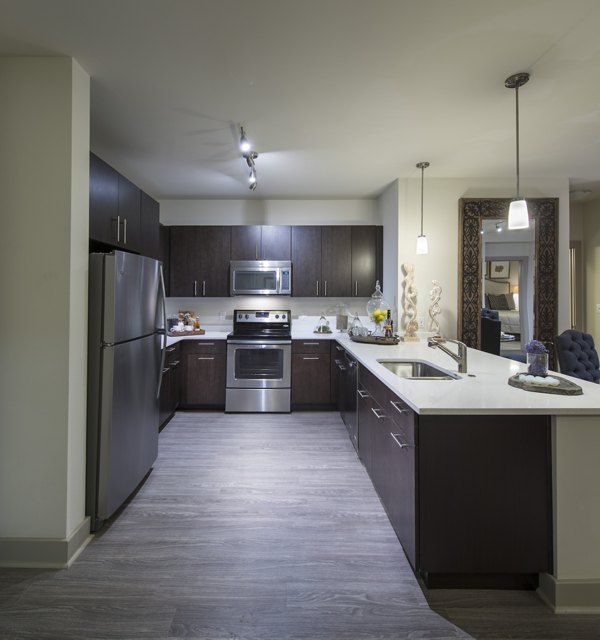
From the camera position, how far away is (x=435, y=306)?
3748 mm

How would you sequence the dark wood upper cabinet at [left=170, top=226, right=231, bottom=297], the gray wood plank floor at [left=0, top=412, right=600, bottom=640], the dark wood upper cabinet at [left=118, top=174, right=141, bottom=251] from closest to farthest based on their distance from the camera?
the gray wood plank floor at [left=0, top=412, right=600, bottom=640] < the dark wood upper cabinet at [left=118, top=174, right=141, bottom=251] < the dark wood upper cabinet at [left=170, top=226, right=231, bottom=297]

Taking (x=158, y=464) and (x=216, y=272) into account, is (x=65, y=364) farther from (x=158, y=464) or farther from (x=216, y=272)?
(x=216, y=272)

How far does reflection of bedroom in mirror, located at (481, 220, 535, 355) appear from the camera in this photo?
3768 mm

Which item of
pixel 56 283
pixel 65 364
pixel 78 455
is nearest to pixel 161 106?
pixel 56 283

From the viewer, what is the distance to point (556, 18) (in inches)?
65.2

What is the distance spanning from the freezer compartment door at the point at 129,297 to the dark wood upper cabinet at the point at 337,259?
90.0 inches

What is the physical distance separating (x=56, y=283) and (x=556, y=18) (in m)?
2.68

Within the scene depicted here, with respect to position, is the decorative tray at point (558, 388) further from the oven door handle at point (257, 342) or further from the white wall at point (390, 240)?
the oven door handle at point (257, 342)

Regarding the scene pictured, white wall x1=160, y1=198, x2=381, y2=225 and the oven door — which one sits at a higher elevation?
white wall x1=160, y1=198, x2=381, y2=225

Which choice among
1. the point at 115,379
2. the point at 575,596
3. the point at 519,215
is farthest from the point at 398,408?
the point at 115,379

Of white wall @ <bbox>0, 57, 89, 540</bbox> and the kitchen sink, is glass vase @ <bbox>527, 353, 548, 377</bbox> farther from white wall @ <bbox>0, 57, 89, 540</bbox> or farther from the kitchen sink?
white wall @ <bbox>0, 57, 89, 540</bbox>

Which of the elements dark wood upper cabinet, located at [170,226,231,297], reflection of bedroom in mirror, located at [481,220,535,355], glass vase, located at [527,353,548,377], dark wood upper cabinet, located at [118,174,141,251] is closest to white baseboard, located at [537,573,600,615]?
glass vase, located at [527,353,548,377]

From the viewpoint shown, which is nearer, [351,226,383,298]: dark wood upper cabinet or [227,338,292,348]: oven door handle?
[227,338,292,348]: oven door handle

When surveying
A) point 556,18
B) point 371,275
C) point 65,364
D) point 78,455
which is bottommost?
point 78,455
